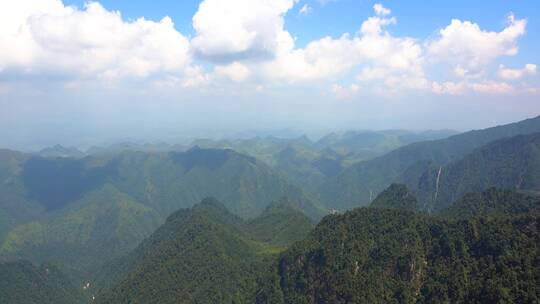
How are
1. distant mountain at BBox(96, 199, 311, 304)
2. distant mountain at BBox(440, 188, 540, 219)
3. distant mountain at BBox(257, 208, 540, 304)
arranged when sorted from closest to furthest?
distant mountain at BBox(257, 208, 540, 304)
distant mountain at BBox(96, 199, 311, 304)
distant mountain at BBox(440, 188, 540, 219)

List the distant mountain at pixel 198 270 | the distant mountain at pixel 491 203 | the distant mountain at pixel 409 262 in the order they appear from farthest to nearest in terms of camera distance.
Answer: the distant mountain at pixel 491 203, the distant mountain at pixel 198 270, the distant mountain at pixel 409 262

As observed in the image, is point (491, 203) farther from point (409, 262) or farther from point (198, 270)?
point (198, 270)

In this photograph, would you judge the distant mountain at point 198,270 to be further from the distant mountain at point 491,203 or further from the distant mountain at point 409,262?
the distant mountain at point 491,203

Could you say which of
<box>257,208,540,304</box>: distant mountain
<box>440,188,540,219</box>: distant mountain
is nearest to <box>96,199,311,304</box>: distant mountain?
<box>257,208,540,304</box>: distant mountain

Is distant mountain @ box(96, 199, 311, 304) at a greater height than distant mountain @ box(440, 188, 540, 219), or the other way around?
distant mountain @ box(440, 188, 540, 219)

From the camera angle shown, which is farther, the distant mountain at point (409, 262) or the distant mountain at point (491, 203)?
the distant mountain at point (491, 203)

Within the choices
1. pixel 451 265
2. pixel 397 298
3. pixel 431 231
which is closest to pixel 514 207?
pixel 431 231

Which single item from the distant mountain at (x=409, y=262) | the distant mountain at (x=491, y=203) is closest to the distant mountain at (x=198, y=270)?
the distant mountain at (x=409, y=262)

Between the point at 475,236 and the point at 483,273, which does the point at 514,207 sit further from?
the point at 483,273

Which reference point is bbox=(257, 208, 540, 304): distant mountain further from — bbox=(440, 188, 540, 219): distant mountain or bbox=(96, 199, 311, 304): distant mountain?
bbox=(440, 188, 540, 219): distant mountain
